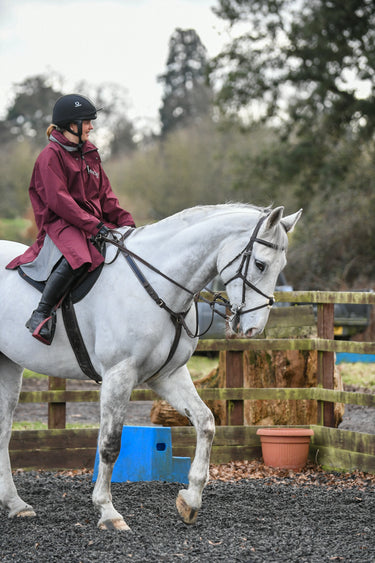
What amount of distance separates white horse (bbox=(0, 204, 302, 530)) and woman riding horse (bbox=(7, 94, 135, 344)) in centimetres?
18

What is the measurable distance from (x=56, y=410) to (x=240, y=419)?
1.67 metres

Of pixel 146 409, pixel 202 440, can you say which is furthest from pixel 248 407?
pixel 146 409

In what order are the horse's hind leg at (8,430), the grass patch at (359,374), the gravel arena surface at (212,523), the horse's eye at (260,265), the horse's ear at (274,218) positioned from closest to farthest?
1. the gravel arena surface at (212,523)
2. the horse's ear at (274,218)
3. the horse's eye at (260,265)
4. the horse's hind leg at (8,430)
5. the grass patch at (359,374)

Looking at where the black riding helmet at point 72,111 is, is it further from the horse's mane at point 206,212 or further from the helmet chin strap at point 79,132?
the horse's mane at point 206,212

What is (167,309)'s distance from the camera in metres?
4.45

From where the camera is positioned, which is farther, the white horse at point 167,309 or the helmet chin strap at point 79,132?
the helmet chin strap at point 79,132

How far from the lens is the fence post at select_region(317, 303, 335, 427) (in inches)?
Answer: 259

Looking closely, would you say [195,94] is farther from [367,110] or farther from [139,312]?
[139,312]

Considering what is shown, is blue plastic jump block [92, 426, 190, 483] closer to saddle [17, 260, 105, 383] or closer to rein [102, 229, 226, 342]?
saddle [17, 260, 105, 383]

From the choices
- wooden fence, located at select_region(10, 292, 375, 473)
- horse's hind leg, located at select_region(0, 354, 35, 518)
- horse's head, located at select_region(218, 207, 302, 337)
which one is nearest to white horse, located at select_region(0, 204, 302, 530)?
horse's head, located at select_region(218, 207, 302, 337)

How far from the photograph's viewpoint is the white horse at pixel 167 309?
421cm

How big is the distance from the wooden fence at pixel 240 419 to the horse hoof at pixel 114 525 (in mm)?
1999

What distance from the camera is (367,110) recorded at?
62.7ft

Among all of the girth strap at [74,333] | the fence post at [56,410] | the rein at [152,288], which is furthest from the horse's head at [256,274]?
the fence post at [56,410]
